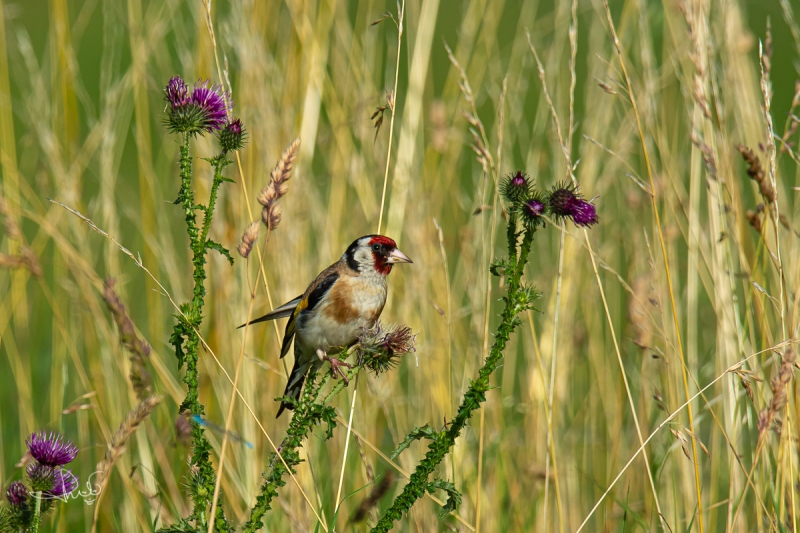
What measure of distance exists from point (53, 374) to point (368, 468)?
1.62 m

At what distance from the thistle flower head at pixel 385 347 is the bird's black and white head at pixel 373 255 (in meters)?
0.72

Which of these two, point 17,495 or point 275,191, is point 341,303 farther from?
point 17,495

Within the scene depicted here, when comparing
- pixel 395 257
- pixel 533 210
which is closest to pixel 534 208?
pixel 533 210

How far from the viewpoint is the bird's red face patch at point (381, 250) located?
3113mm

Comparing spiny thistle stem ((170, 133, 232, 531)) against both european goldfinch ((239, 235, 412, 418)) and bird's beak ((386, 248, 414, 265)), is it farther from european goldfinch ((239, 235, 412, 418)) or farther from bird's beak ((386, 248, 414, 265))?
bird's beak ((386, 248, 414, 265))

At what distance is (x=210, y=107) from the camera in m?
2.10

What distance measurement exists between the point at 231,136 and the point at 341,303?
3.64 feet

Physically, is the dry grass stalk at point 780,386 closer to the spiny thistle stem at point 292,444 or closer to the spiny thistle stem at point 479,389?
the spiny thistle stem at point 479,389

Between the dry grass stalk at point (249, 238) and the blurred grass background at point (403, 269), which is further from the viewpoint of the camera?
the blurred grass background at point (403, 269)

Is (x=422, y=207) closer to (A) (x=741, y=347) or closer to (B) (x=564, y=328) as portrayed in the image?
(B) (x=564, y=328)

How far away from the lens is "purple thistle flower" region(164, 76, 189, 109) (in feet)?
6.81

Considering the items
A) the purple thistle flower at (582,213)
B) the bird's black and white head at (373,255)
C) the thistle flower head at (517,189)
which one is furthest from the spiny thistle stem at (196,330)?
the bird's black and white head at (373,255)

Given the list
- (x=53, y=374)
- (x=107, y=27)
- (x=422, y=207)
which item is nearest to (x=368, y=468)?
(x=422, y=207)

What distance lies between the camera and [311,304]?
315cm
